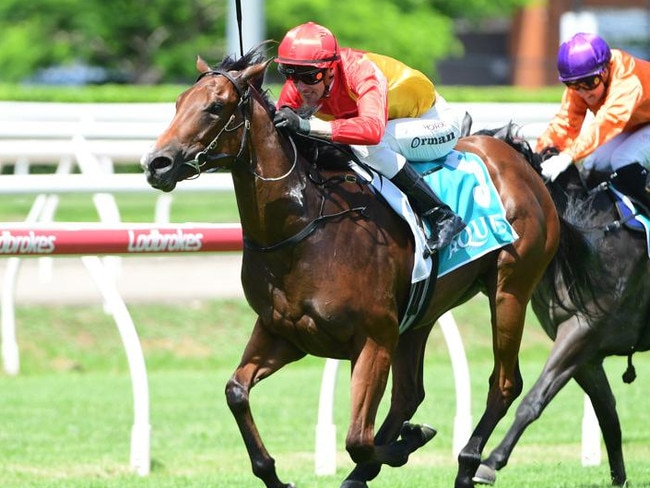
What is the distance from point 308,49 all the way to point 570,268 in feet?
6.75

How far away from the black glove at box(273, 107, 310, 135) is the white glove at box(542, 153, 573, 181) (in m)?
1.73

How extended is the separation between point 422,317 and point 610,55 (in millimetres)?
1721

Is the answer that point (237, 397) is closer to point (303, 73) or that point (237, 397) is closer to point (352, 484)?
point (352, 484)

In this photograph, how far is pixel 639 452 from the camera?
7.54m

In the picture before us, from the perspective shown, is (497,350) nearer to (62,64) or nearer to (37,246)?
(37,246)

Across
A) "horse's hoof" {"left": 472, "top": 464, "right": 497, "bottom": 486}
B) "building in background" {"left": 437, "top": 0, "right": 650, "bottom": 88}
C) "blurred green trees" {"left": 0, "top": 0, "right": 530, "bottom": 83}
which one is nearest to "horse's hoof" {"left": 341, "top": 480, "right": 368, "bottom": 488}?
"horse's hoof" {"left": 472, "top": 464, "right": 497, "bottom": 486}

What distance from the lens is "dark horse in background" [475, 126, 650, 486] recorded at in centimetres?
637

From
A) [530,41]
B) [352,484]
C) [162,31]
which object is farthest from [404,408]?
[530,41]

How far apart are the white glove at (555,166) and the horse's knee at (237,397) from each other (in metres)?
2.07

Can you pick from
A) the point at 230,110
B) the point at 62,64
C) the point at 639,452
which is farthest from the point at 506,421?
the point at 62,64

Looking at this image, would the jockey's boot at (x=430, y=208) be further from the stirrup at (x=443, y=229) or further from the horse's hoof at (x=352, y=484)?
the horse's hoof at (x=352, y=484)

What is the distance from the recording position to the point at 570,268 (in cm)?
644

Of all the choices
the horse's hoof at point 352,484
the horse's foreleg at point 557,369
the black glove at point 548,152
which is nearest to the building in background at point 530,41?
the black glove at point 548,152

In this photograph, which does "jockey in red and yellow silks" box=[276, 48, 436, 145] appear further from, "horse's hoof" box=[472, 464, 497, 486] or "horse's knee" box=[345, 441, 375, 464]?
"horse's hoof" box=[472, 464, 497, 486]
